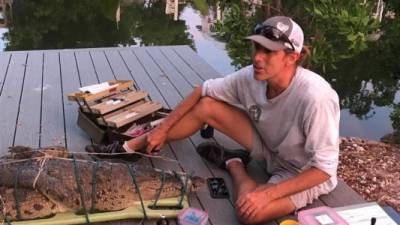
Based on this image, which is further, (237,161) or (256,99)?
(237,161)

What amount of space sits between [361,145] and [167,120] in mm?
2577

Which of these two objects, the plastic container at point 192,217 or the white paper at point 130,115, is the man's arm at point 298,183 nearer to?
the plastic container at point 192,217

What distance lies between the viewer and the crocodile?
2.09 metres

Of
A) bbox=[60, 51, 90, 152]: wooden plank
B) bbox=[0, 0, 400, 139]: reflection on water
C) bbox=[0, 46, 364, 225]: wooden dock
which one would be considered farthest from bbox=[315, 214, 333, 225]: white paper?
bbox=[0, 0, 400, 139]: reflection on water

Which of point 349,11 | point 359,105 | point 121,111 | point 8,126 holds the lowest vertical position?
point 359,105

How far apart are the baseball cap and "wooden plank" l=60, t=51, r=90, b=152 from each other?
1.31 m

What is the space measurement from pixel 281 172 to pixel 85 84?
2.16 meters

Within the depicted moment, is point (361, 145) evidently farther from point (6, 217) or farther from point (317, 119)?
point (6, 217)

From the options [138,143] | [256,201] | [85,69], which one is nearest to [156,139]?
[138,143]

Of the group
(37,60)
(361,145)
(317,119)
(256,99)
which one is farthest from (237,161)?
(37,60)

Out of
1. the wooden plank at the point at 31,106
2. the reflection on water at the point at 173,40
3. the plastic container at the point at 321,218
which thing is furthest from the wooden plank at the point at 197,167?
the reflection on water at the point at 173,40

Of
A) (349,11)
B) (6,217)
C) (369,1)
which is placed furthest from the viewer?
(369,1)

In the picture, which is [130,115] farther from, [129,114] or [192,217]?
[192,217]

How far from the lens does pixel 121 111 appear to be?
2957 mm
